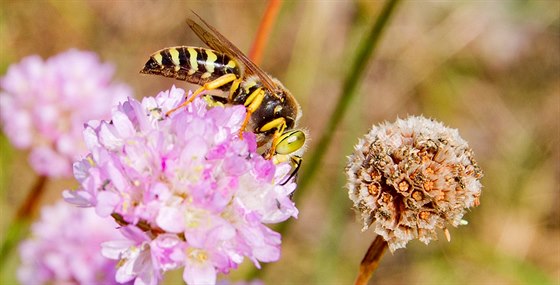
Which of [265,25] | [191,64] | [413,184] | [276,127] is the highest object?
[265,25]

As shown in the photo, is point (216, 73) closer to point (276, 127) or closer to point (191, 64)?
point (191, 64)

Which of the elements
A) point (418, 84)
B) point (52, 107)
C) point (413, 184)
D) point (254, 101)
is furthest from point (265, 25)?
point (418, 84)

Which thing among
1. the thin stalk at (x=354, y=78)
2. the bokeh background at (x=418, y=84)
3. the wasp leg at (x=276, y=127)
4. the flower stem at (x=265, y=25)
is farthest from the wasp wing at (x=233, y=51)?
the bokeh background at (x=418, y=84)

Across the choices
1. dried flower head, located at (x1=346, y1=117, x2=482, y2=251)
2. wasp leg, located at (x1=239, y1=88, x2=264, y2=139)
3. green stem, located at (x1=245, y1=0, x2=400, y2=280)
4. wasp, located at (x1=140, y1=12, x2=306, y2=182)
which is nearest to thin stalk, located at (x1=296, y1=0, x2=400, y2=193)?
green stem, located at (x1=245, y1=0, x2=400, y2=280)

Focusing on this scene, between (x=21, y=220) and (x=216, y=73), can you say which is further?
(x=21, y=220)

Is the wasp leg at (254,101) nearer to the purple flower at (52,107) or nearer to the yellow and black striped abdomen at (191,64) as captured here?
the yellow and black striped abdomen at (191,64)

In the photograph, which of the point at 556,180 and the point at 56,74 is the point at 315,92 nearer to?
the point at 556,180
